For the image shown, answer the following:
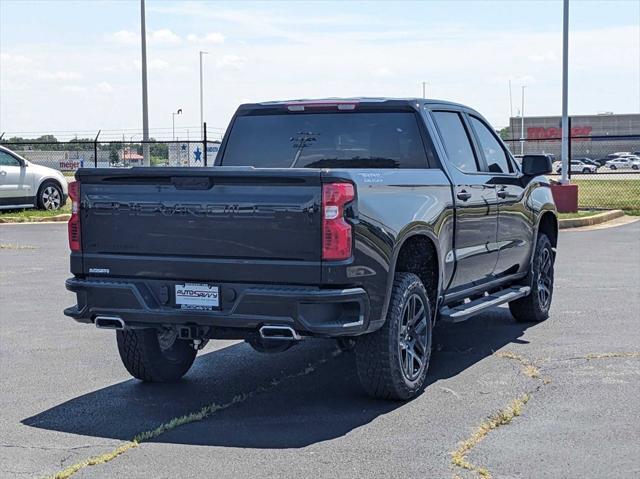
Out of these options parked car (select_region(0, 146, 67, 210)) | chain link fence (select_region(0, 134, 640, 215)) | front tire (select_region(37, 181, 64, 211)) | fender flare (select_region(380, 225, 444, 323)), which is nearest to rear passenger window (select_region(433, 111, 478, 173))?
fender flare (select_region(380, 225, 444, 323))

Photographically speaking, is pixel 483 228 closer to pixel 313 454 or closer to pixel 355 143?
pixel 355 143

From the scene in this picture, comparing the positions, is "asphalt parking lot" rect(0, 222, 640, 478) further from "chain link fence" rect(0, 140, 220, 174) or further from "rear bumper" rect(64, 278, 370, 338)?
"chain link fence" rect(0, 140, 220, 174)

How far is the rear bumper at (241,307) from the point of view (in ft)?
20.4

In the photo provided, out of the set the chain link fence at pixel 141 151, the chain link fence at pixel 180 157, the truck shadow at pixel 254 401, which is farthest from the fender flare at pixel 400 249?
the chain link fence at pixel 141 151

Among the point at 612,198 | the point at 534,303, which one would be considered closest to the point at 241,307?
the point at 534,303

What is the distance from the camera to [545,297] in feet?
33.3

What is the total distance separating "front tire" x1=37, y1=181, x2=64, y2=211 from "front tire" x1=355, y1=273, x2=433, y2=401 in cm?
1793

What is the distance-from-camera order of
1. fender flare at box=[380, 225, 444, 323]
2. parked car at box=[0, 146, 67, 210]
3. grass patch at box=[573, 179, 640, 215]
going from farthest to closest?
grass patch at box=[573, 179, 640, 215] < parked car at box=[0, 146, 67, 210] < fender flare at box=[380, 225, 444, 323]

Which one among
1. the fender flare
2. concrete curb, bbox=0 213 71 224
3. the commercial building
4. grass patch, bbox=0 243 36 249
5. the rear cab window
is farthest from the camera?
the commercial building

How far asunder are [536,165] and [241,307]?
3.89m

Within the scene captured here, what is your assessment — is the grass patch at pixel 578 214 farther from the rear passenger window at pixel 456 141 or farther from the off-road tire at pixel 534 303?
the rear passenger window at pixel 456 141

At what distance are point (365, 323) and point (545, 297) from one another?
4224 mm

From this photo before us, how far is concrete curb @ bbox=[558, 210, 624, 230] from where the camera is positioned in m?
20.8

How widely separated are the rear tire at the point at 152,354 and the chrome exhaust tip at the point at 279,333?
4.38 ft
